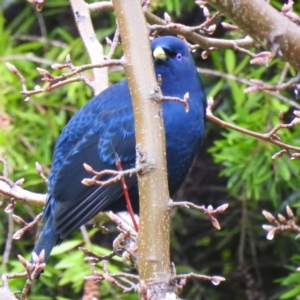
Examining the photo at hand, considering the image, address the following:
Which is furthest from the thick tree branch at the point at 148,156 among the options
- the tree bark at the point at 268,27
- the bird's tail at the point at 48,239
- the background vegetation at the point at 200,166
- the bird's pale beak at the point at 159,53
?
the background vegetation at the point at 200,166

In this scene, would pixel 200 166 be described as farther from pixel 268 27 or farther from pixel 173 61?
pixel 268 27

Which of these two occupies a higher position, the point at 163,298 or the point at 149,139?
the point at 149,139

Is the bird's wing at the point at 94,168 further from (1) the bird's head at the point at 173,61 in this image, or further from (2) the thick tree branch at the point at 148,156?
(2) the thick tree branch at the point at 148,156

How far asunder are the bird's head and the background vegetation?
0.51m

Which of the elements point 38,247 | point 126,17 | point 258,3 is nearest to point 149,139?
point 126,17

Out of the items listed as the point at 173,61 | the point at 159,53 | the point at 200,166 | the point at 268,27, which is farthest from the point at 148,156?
the point at 200,166

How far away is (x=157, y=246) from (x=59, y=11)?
2.60 m

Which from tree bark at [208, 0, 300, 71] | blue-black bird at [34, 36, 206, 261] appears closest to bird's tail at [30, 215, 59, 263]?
blue-black bird at [34, 36, 206, 261]

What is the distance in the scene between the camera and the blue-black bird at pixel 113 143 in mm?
2475

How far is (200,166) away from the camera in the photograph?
4.11 metres

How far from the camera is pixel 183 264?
394 centimetres

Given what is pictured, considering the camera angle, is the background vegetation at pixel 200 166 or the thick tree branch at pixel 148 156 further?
the background vegetation at pixel 200 166

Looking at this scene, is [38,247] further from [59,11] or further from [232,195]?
[59,11]

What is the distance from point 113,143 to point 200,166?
1.60 metres
